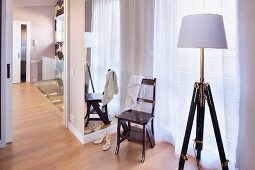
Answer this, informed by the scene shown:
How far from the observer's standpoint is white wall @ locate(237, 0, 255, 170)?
1.80m

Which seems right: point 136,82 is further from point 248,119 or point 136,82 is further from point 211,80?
point 248,119

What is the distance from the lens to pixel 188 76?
242cm

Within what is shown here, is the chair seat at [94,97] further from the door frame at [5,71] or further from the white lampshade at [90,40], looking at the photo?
the door frame at [5,71]

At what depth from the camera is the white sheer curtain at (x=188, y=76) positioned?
79.4 inches

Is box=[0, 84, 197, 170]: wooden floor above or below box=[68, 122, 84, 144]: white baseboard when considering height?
below

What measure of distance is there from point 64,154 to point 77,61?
4.10 ft

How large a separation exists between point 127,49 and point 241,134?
1953 millimetres

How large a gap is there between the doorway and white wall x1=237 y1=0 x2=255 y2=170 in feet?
23.5

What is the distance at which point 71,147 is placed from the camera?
2.66 meters

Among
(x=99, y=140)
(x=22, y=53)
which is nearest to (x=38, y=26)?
(x=22, y=53)

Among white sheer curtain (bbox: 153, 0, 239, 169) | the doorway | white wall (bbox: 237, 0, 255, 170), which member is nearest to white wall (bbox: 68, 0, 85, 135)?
white sheer curtain (bbox: 153, 0, 239, 169)

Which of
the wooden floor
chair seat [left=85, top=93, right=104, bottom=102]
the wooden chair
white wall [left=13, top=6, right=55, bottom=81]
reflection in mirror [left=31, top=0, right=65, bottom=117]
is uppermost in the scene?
white wall [left=13, top=6, right=55, bottom=81]

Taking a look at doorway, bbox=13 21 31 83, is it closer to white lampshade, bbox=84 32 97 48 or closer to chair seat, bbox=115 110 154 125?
white lampshade, bbox=84 32 97 48

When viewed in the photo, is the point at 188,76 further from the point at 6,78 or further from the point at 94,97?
the point at 6,78
